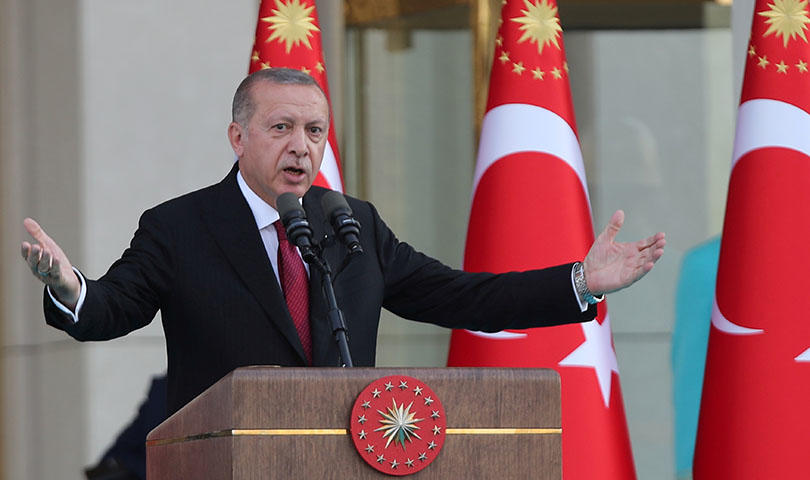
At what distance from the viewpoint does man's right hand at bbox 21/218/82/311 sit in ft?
7.50

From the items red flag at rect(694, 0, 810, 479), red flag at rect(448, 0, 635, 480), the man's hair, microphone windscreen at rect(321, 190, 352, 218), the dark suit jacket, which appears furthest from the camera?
red flag at rect(448, 0, 635, 480)

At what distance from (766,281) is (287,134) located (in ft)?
6.13

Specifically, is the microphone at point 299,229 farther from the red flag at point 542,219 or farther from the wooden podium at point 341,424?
the red flag at point 542,219

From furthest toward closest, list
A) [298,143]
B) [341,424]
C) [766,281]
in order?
[766,281] < [298,143] < [341,424]

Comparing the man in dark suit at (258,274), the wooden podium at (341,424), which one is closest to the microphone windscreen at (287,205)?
the man in dark suit at (258,274)

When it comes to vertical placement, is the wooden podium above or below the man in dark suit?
below

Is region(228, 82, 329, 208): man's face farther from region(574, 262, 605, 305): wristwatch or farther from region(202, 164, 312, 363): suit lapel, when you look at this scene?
region(574, 262, 605, 305): wristwatch

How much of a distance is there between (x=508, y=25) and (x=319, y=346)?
1953 millimetres

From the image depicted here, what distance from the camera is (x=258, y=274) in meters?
2.71

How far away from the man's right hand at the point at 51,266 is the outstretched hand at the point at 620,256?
108cm

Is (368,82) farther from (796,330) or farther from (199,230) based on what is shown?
(199,230)

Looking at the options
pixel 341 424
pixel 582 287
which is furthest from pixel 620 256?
pixel 341 424

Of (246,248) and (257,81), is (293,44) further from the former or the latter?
(246,248)

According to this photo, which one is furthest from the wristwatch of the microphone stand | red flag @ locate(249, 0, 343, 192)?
red flag @ locate(249, 0, 343, 192)
